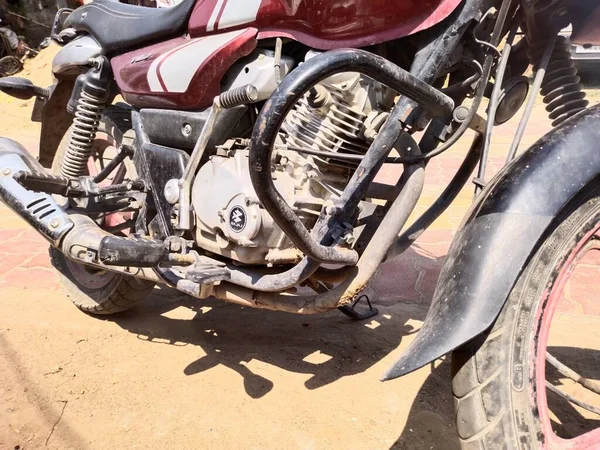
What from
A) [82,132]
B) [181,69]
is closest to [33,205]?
[82,132]

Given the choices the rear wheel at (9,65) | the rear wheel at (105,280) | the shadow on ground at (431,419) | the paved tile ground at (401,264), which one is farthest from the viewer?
the rear wheel at (9,65)

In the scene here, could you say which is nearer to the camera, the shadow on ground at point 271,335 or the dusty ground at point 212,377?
the dusty ground at point 212,377

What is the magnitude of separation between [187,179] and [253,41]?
0.49 metres

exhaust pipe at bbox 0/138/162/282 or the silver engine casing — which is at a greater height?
the silver engine casing

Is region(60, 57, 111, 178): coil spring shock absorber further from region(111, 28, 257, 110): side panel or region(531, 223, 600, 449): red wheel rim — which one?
region(531, 223, 600, 449): red wheel rim

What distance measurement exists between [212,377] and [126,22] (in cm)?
146

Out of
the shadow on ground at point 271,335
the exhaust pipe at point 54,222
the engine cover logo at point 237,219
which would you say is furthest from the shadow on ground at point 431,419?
the exhaust pipe at point 54,222

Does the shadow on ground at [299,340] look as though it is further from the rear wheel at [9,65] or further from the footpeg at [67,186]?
the rear wheel at [9,65]

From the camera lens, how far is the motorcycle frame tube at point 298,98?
41.6 inches

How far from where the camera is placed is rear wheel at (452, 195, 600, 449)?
1.07 metres

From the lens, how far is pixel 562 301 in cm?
246

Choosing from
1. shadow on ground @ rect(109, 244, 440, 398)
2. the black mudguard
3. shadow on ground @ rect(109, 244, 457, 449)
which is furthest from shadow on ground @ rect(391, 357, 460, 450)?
the black mudguard

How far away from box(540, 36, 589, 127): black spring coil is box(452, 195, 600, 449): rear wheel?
0.65m

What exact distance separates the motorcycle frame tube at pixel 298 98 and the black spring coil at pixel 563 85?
0.62 meters
